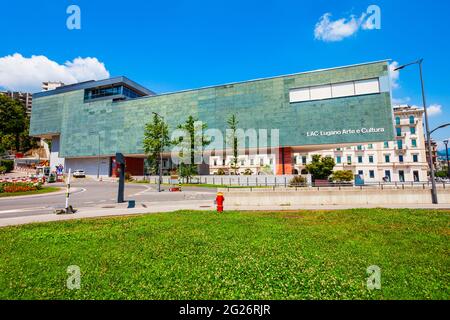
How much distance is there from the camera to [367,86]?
44.2 m

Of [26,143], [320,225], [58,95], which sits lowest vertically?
[320,225]

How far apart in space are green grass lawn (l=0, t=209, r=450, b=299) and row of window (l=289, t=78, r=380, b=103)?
42.8m

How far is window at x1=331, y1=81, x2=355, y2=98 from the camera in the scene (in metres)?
45.2

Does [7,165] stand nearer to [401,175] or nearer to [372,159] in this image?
[372,159]

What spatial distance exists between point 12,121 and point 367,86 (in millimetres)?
114860

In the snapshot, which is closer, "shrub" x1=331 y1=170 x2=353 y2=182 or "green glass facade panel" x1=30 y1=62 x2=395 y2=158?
"green glass facade panel" x1=30 y1=62 x2=395 y2=158

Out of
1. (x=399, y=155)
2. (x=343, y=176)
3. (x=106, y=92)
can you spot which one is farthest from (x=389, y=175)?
(x=106, y=92)

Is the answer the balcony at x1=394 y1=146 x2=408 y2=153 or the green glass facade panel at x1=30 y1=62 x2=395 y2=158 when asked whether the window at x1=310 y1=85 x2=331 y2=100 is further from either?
the balcony at x1=394 y1=146 x2=408 y2=153

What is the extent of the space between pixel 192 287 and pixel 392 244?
5.92 meters

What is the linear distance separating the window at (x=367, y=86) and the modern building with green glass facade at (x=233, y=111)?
0.05 ft

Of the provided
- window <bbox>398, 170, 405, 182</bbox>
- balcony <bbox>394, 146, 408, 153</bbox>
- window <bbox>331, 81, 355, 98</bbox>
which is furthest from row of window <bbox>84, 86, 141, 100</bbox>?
window <bbox>398, 170, 405, 182</bbox>
